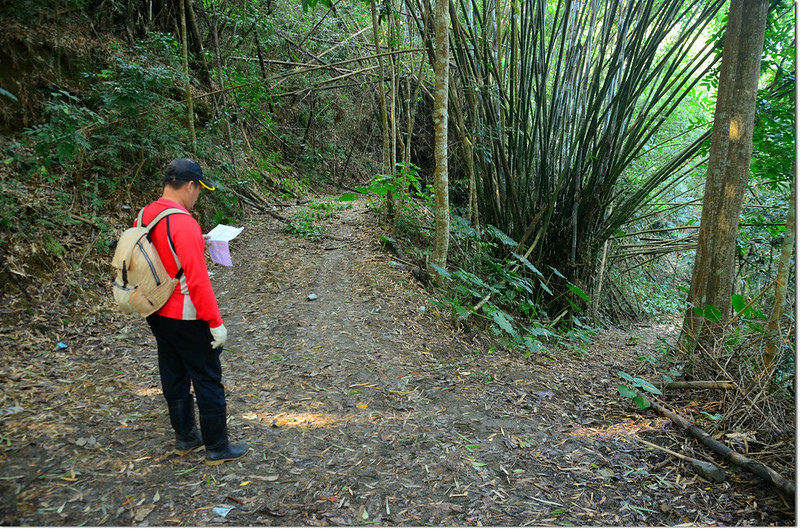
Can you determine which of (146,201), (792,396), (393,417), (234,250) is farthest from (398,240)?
(792,396)

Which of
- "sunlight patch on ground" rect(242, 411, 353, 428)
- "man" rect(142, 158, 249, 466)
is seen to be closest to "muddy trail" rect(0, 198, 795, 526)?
"sunlight patch on ground" rect(242, 411, 353, 428)

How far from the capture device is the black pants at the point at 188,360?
195cm

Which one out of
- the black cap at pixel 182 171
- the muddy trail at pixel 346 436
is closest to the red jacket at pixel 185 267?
the black cap at pixel 182 171

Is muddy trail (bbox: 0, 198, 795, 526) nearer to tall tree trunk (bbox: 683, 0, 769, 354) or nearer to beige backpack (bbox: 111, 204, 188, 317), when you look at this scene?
beige backpack (bbox: 111, 204, 188, 317)

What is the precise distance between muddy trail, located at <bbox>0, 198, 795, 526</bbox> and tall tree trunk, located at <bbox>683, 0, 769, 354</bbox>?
3.09 feet

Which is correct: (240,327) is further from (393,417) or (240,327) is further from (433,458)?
(433,458)

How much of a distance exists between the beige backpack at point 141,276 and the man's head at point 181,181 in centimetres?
12

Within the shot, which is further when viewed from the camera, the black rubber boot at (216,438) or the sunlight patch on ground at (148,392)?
the sunlight patch on ground at (148,392)

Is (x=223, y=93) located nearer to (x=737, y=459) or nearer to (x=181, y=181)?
(x=181, y=181)

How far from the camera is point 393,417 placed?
271cm

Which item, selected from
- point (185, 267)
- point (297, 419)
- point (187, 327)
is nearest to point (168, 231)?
point (185, 267)

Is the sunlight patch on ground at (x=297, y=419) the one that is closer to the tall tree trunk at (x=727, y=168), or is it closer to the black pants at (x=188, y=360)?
the black pants at (x=188, y=360)

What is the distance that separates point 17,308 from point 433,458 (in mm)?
3138

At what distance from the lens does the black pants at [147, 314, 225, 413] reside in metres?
1.95
